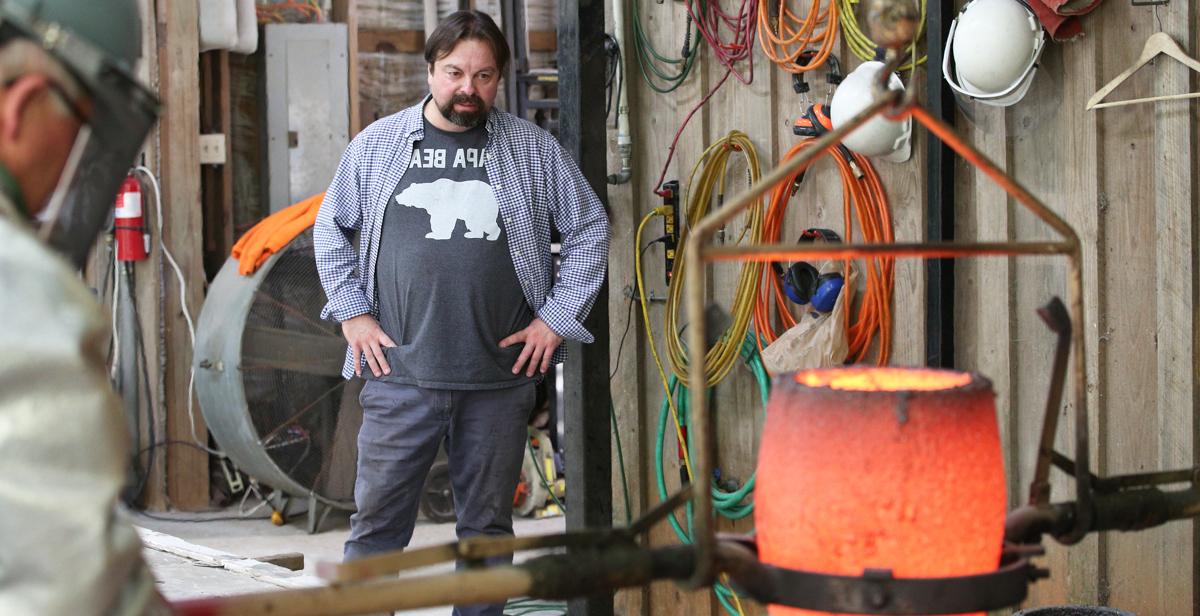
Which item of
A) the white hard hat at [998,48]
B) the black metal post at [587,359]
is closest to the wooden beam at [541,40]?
the black metal post at [587,359]

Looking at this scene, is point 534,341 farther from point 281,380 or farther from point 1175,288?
point 281,380

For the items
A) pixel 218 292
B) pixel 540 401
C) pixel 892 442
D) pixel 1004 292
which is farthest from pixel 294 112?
pixel 892 442

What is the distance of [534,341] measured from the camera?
4250mm

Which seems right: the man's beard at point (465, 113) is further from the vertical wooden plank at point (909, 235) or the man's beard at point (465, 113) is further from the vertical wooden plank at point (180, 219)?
the vertical wooden plank at point (180, 219)

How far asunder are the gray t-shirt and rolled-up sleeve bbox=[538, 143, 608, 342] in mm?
142

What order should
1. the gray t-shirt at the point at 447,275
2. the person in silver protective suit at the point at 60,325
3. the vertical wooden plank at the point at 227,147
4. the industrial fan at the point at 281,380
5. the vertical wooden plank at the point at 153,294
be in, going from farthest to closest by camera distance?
the vertical wooden plank at the point at 227,147 → the vertical wooden plank at the point at 153,294 → the industrial fan at the point at 281,380 → the gray t-shirt at the point at 447,275 → the person in silver protective suit at the point at 60,325

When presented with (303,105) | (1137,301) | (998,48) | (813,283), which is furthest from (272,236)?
(1137,301)

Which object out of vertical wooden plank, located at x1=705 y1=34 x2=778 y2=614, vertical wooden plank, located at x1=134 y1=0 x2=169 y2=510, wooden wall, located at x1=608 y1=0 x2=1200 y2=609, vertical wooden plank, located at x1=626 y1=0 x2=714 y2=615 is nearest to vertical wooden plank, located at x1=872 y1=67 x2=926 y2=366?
wooden wall, located at x1=608 y1=0 x2=1200 y2=609

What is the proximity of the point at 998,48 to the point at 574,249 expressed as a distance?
1.50m

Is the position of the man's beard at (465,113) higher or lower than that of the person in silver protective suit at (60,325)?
higher

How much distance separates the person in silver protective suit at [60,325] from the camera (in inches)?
52.4

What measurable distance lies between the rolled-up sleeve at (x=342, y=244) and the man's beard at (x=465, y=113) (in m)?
0.30

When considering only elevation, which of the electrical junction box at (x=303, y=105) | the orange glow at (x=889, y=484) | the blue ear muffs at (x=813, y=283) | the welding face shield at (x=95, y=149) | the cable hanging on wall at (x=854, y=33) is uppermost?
the electrical junction box at (x=303, y=105)

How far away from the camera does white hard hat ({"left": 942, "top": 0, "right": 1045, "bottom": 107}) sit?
3426mm
